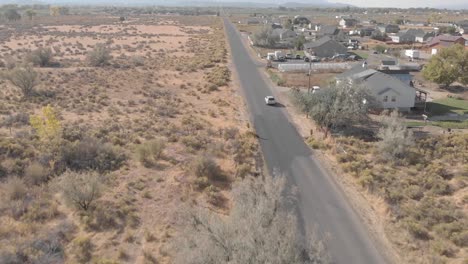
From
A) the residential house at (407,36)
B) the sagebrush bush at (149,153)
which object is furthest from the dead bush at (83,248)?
the residential house at (407,36)

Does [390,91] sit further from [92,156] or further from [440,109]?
[92,156]

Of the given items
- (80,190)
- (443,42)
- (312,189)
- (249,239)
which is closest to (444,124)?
(312,189)

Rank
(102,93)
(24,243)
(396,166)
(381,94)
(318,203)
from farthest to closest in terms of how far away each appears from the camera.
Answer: (102,93) → (381,94) → (396,166) → (318,203) → (24,243)

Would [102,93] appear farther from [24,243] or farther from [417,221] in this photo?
[417,221]

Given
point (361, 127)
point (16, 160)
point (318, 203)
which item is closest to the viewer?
point (318, 203)

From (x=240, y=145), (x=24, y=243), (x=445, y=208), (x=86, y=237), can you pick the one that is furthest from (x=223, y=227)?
(x=240, y=145)

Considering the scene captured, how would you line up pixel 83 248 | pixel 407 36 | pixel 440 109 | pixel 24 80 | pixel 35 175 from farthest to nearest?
pixel 407 36
pixel 24 80
pixel 440 109
pixel 35 175
pixel 83 248
